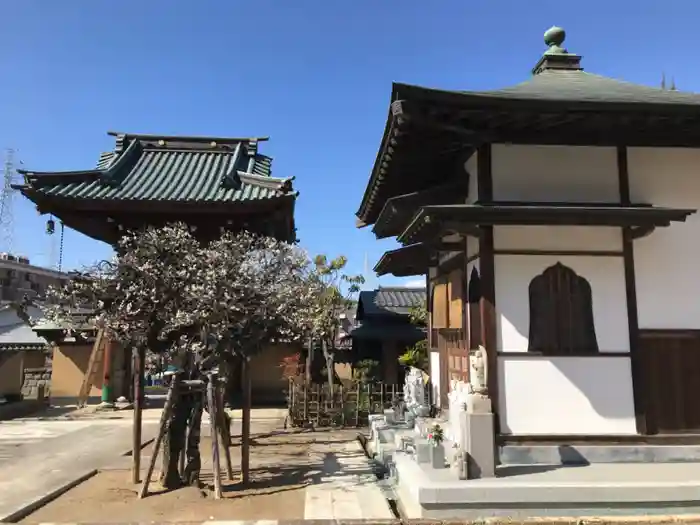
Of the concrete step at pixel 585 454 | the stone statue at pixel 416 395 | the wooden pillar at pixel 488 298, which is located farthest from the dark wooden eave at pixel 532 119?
the concrete step at pixel 585 454

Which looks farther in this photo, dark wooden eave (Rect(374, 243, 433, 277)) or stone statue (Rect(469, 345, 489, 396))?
dark wooden eave (Rect(374, 243, 433, 277))

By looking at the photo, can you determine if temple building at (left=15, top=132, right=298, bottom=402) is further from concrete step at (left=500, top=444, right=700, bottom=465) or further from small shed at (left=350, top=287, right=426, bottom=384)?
concrete step at (left=500, top=444, right=700, bottom=465)

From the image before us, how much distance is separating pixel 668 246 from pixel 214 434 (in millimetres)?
6963

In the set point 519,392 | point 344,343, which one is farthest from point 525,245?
point 344,343

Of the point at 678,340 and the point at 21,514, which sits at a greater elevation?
the point at 678,340

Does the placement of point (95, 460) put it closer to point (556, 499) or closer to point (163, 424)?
point (163, 424)

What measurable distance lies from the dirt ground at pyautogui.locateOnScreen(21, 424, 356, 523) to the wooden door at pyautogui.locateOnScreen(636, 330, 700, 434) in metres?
4.95

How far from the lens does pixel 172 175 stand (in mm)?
15766

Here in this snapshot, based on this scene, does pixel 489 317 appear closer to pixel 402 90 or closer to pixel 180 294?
pixel 402 90

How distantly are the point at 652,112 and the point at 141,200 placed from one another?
36.2ft

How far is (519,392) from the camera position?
729cm

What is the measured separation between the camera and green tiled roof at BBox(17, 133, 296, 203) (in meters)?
13.3

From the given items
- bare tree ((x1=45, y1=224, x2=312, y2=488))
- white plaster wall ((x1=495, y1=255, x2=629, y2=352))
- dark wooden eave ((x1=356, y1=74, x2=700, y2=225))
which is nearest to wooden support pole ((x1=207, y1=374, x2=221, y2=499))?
bare tree ((x1=45, y1=224, x2=312, y2=488))

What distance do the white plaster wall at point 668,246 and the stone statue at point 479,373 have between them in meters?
2.35
